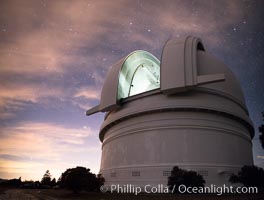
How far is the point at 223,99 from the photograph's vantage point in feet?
82.7

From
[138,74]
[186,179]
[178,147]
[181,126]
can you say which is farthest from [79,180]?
[138,74]

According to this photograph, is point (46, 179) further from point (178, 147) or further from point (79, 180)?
point (178, 147)

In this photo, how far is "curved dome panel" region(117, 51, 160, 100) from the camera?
30.3 m

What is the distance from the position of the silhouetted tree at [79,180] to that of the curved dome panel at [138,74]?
9726 mm

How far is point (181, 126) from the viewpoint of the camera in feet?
74.6

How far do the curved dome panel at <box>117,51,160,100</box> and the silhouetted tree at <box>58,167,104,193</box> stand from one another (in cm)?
973

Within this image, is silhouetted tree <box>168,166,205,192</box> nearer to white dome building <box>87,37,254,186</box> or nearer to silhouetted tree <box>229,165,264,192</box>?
white dome building <box>87,37,254,186</box>

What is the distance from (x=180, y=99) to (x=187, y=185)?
27.6 ft

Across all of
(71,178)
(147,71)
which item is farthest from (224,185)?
(147,71)

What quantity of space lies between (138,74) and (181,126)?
1379 centimetres

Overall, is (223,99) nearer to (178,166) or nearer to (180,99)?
(180,99)

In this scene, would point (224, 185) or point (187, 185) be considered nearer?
point (187, 185)

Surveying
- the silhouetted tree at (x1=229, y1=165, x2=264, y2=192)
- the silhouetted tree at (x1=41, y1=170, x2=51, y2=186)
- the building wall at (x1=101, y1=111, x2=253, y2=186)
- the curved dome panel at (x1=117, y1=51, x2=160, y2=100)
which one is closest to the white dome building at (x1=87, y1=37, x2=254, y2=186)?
the building wall at (x1=101, y1=111, x2=253, y2=186)

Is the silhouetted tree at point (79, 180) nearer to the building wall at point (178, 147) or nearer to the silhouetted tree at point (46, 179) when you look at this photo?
the building wall at point (178, 147)
